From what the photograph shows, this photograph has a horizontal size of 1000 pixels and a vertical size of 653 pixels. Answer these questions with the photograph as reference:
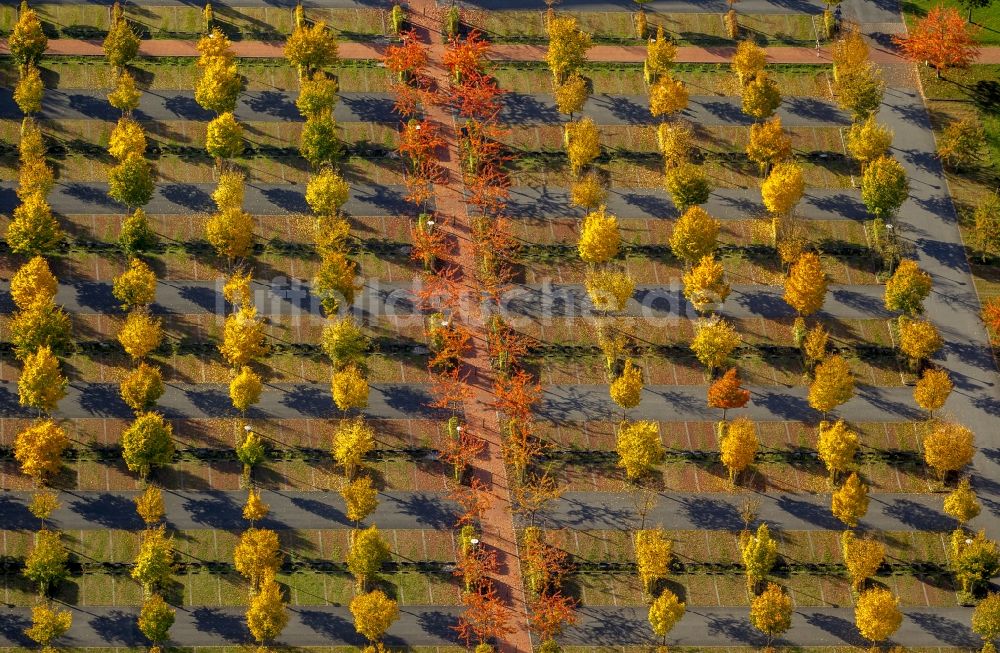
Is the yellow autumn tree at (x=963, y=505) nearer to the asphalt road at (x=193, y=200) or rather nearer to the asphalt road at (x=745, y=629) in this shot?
the asphalt road at (x=745, y=629)

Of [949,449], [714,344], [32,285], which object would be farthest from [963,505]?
[32,285]

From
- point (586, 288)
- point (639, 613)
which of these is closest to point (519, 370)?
point (586, 288)

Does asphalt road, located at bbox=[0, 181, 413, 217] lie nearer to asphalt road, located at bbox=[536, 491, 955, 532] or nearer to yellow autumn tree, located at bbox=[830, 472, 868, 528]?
asphalt road, located at bbox=[536, 491, 955, 532]

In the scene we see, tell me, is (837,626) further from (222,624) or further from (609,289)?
(222,624)

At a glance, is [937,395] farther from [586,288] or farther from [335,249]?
[335,249]

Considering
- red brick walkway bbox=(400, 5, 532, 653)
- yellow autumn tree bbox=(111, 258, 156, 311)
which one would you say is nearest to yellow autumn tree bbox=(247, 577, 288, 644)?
red brick walkway bbox=(400, 5, 532, 653)

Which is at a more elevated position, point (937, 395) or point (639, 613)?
point (937, 395)
